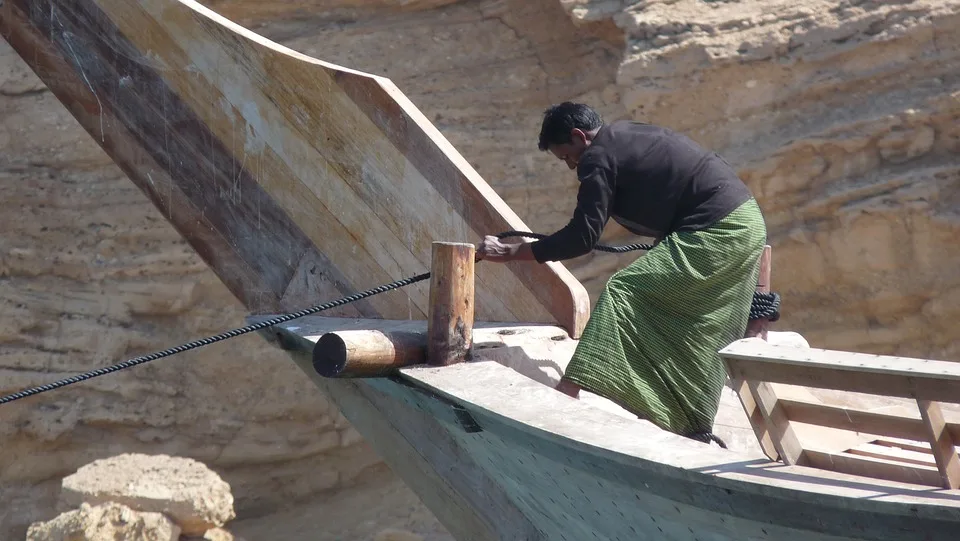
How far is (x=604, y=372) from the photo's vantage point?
3.23 m

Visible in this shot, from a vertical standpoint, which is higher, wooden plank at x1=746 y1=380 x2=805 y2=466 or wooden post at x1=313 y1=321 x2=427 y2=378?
wooden plank at x1=746 y1=380 x2=805 y2=466

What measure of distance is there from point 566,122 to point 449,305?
732 mm

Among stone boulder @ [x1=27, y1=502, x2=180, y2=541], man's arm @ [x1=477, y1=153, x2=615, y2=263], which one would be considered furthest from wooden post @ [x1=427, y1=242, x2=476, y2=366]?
stone boulder @ [x1=27, y1=502, x2=180, y2=541]

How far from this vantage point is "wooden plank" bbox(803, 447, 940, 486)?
8.30 feet

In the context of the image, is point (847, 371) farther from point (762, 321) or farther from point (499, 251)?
point (762, 321)

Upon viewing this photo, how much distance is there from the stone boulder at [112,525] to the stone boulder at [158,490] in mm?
56

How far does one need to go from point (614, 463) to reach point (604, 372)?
2.32 feet

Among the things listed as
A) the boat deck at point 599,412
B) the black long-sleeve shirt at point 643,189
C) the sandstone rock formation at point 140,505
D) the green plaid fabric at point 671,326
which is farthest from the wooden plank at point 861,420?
the sandstone rock formation at point 140,505

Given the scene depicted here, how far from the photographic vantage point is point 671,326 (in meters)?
3.36

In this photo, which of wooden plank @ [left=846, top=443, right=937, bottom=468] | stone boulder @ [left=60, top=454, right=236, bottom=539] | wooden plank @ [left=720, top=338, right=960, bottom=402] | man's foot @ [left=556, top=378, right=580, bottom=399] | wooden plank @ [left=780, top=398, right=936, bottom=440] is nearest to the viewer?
wooden plank @ [left=720, top=338, right=960, bottom=402]

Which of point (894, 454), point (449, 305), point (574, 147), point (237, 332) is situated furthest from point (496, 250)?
point (894, 454)

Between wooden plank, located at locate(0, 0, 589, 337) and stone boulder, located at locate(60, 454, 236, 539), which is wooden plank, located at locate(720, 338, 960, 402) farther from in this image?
stone boulder, located at locate(60, 454, 236, 539)

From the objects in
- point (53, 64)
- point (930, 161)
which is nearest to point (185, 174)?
point (53, 64)

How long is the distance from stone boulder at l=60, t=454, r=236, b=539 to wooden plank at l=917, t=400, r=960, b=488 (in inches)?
186
